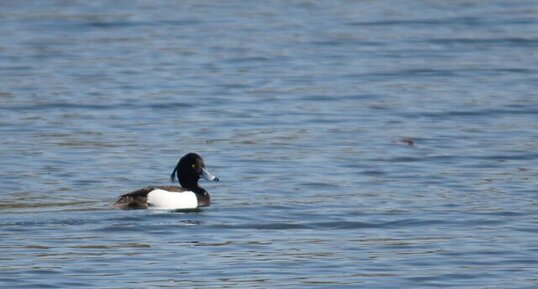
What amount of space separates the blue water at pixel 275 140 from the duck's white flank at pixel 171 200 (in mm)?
243

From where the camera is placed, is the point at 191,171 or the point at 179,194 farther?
the point at 191,171

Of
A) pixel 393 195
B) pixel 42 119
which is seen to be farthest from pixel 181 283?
pixel 42 119

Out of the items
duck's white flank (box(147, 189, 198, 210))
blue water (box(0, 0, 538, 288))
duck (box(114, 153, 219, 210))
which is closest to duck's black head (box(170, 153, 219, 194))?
duck (box(114, 153, 219, 210))

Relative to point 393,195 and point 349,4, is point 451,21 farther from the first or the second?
point 393,195

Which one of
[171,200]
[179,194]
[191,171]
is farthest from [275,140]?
[171,200]

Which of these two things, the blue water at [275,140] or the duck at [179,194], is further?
the duck at [179,194]

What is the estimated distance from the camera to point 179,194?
15.0 metres

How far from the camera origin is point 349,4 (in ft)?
101

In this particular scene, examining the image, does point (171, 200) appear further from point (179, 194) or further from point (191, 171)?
point (191, 171)

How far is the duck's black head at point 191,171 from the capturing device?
15.5 metres

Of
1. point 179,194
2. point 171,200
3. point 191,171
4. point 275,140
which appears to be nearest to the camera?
point 171,200

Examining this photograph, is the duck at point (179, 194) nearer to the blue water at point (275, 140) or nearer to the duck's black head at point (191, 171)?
the duck's black head at point (191, 171)

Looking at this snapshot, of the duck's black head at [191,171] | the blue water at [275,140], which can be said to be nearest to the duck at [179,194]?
the duck's black head at [191,171]

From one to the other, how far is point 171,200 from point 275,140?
3759mm
